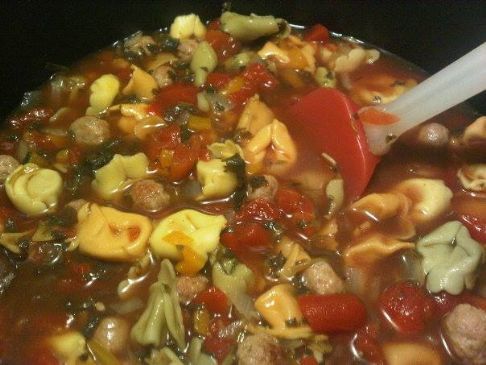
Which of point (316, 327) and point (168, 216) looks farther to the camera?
point (168, 216)

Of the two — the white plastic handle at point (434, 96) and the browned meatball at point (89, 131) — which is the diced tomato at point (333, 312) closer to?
the white plastic handle at point (434, 96)

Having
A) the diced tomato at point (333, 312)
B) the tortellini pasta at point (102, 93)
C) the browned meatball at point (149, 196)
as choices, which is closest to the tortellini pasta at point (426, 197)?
the diced tomato at point (333, 312)

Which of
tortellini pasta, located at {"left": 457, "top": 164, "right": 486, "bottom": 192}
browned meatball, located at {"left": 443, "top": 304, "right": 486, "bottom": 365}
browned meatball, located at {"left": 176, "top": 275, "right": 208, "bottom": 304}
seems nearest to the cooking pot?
tortellini pasta, located at {"left": 457, "top": 164, "right": 486, "bottom": 192}

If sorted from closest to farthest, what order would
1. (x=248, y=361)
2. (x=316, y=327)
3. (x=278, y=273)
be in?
1. (x=248, y=361)
2. (x=316, y=327)
3. (x=278, y=273)

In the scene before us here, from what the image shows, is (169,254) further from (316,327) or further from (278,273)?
(316,327)

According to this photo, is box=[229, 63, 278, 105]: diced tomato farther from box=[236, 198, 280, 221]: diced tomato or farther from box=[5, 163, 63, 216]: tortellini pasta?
box=[5, 163, 63, 216]: tortellini pasta

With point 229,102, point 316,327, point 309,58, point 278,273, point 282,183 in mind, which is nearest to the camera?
point 316,327

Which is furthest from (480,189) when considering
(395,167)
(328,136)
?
(328,136)

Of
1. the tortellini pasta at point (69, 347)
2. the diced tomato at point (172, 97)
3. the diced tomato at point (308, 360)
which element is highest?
the diced tomato at point (172, 97)
